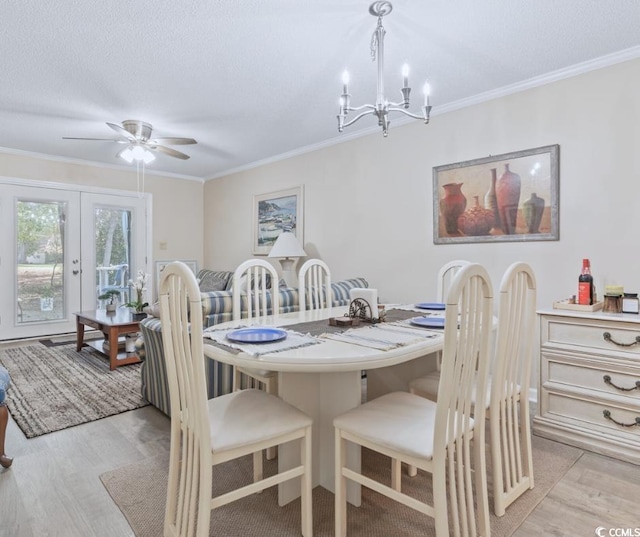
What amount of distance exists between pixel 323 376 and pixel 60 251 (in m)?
4.94

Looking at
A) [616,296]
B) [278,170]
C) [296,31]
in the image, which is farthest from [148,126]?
[616,296]

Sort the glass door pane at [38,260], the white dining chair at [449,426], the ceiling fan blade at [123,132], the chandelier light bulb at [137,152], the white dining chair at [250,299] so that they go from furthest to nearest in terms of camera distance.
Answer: the glass door pane at [38,260] → the chandelier light bulb at [137,152] → the ceiling fan blade at [123,132] → the white dining chair at [250,299] → the white dining chair at [449,426]

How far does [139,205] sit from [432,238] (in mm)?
4441

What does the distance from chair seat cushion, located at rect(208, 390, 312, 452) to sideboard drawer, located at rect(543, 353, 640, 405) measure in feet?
5.41

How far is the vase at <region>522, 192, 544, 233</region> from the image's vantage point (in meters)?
2.87

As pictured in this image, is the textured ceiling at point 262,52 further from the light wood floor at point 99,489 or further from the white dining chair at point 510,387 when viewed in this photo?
the light wood floor at point 99,489

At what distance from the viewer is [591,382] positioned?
218 centimetres

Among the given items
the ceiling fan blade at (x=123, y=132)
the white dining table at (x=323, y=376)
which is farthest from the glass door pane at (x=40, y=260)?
the white dining table at (x=323, y=376)

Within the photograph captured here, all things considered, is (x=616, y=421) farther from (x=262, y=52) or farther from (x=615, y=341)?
(x=262, y=52)

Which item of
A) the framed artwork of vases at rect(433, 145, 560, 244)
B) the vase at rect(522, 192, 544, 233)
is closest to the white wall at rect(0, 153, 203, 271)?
the framed artwork of vases at rect(433, 145, 560, 244)

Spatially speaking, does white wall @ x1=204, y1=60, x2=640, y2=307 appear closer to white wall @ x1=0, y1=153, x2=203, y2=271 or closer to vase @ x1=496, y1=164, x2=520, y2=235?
vase @ x1=496, y1=164, x2=520, y2=235

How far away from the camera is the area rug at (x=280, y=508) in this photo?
1549 millimetres

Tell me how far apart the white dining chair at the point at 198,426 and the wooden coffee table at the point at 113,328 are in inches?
99.3

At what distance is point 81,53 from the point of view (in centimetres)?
251
